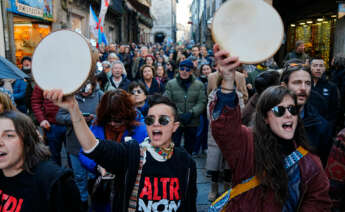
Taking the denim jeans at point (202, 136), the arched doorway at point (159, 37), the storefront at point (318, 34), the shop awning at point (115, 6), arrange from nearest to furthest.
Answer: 1. the denim jeans at point (202, 136)
2. the storefront at point (318, 34)
3. the shop awning at point (115, 6)
4. the arched doorway at point (159, 37)

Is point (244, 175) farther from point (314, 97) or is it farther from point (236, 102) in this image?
point (314, 97)

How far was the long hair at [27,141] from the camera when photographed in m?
1.89

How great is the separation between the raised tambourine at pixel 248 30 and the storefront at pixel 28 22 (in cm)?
872

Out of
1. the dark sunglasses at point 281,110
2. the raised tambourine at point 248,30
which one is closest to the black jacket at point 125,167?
the dark sunglasses at point 281,110

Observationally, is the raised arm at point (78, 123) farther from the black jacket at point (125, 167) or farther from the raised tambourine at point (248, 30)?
the raised tambourine at point (248, 30)

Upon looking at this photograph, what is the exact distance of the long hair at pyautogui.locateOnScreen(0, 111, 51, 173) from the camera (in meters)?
1.89

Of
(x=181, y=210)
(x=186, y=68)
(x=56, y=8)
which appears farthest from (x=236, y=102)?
(x=56, y=8)

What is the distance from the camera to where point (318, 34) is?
40.9 feet

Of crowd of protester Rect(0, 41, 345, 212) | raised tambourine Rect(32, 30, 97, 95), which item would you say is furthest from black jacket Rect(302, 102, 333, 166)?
raised tambourine Rect(32, 30, 97, 95)

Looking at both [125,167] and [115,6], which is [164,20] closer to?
[115,6]

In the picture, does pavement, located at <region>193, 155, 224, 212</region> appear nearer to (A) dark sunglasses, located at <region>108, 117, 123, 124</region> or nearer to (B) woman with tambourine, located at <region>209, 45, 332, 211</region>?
(A) dark sunglasses, located at <region>108, 117, 123, 124</region>

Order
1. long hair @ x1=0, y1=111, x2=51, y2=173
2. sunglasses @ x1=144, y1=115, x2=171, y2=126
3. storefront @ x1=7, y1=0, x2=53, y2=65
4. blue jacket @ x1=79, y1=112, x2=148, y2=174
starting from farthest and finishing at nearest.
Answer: storefront @ x1=7, y1=0, x2=53, y2=65 < blue jacket @ x1=79, y1=112, x2=148, y2=174 < sunglasses @ x1=144, y1=115, x2=171, y2=126 < long hair @ x1=0, y1=111, x2=51, y2=173

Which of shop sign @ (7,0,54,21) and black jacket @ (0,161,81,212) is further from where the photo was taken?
shop sign @ (7,0,54,21)

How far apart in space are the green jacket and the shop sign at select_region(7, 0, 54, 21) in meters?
6.51
